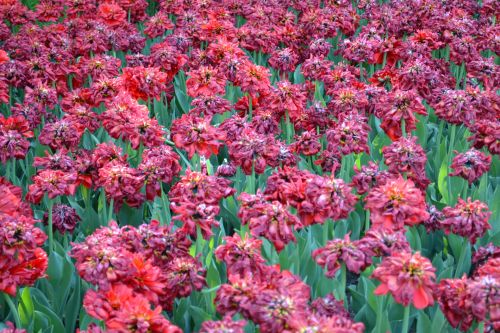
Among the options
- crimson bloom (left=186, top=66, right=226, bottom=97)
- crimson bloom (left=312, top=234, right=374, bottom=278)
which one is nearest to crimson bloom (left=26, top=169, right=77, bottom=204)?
crimson bloom (left=186, top=66, right=226, bottom=97)

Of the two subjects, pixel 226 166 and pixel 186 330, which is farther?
pixel 226 166

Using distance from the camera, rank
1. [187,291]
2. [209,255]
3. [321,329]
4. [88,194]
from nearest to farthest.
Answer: [321,329] < [187,291] < [209,255] < [88,194]

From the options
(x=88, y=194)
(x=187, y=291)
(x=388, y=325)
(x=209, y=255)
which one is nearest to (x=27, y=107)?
(x=88, y=194)

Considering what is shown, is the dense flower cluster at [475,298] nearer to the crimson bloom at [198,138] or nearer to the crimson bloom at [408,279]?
the crimson bloom at [408,279]

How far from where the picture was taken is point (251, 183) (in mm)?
3646

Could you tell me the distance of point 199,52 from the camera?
5098 mm

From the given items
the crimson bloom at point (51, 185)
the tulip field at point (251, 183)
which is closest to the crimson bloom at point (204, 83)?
the tulip field at point (251, 183)

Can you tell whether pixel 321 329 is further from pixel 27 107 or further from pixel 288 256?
pixel 27 107

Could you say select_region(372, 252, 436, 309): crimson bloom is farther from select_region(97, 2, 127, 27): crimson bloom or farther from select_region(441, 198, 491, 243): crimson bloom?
select_region(97, 2, 127, 27): crimson bloom

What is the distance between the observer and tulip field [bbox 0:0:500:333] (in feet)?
8.16

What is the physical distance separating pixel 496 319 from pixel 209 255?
139cm

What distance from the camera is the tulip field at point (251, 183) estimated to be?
2.49m

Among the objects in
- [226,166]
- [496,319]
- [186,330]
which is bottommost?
[186,330]

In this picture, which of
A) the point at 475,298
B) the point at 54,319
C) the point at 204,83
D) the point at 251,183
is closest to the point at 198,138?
the point at 251,183
